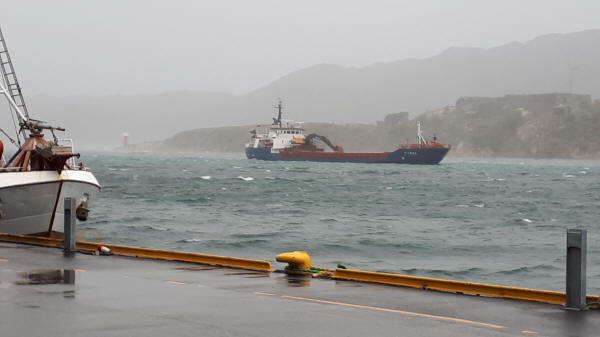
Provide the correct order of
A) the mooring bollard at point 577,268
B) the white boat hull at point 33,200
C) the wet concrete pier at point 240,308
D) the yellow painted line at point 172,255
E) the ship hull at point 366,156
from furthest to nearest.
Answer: the ship hull at point 366,156, the white boat hull at point 33,200, the yellow painted line at point 172,255, the mooring bollard at point 577,268, the wet concrete pier at point 240,308

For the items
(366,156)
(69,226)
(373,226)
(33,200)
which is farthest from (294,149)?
(69,226)

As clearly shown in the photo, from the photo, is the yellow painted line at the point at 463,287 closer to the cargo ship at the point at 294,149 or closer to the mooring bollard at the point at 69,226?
the mooring bollard at the point at 69,226

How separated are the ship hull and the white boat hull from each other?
143635 millimetres

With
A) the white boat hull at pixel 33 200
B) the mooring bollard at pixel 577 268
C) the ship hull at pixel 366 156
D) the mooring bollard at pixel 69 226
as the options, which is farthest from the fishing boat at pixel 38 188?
the ship hull at pixel 366 156

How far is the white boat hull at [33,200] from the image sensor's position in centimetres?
2967

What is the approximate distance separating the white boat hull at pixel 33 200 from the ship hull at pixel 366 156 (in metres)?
144

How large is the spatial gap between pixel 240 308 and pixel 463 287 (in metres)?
4.16

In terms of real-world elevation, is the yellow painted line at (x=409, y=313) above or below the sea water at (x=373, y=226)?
above

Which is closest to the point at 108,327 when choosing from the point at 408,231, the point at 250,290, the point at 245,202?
the point at 250,290

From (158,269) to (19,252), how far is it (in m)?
4.43

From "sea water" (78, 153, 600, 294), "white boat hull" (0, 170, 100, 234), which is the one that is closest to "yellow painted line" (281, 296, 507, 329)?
"sea water" (78, 153, 600, 294)

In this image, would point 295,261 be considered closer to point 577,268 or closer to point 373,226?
point 577,268

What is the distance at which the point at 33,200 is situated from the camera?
30.0 m

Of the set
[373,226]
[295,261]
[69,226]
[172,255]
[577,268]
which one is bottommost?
[373,226]
